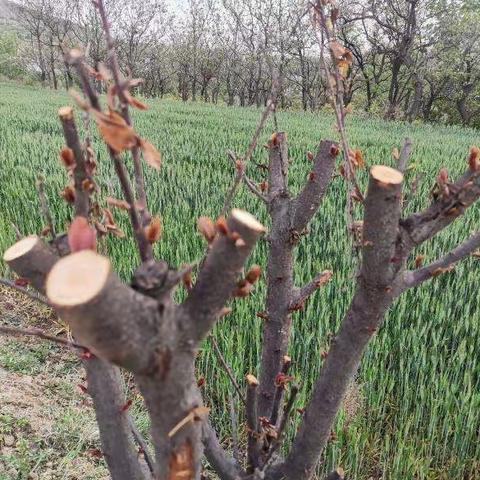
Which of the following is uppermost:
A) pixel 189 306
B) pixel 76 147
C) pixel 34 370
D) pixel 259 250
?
pixel 76 147

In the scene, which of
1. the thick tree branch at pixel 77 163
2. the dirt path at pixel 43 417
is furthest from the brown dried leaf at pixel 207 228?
the dirt path at pixel 43 417

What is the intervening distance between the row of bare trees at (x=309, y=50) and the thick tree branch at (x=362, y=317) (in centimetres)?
961

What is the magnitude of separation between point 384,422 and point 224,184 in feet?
11.5

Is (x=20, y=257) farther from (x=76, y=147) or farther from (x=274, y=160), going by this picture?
(x=274, y=160)

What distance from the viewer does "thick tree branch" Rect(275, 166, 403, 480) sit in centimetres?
67

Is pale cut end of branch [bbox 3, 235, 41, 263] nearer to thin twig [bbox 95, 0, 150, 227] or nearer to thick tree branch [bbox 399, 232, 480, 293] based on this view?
thin twig [bbox 95, 0, 150, 227]

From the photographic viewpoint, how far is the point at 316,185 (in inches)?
41.4

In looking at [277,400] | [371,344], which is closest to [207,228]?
[277,400]

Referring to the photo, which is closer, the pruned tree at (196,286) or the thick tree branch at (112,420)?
the pruned tree at (196,286)

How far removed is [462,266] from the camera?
297 centimetres

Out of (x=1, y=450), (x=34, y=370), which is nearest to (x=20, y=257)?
(x=1, y=450)

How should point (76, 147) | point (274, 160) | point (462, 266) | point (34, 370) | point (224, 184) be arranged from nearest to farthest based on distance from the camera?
point (76, 147) < point (274, 160) < point (34, 370) < point (462, 266) < point (224, 184)

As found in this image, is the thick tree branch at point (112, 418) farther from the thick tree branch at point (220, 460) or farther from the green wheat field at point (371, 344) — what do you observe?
the green wheat field at point (371, 344)

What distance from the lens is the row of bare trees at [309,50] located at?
19438mm
